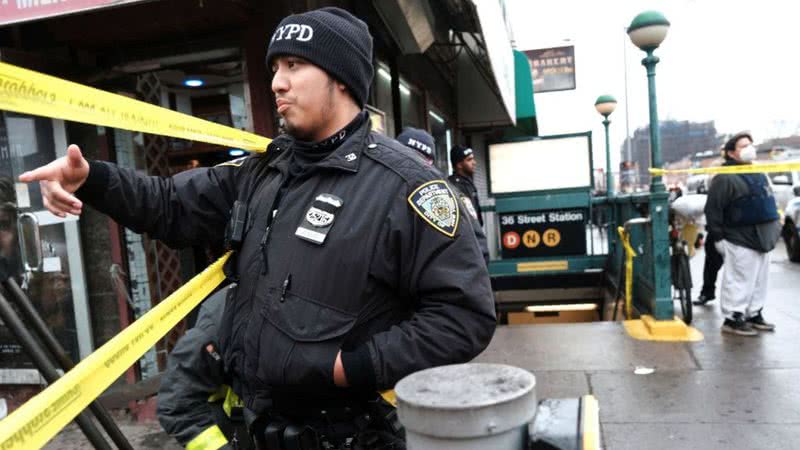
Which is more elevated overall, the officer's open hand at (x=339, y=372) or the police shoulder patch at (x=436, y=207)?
the police shoulder patch at (x=436, y=207)

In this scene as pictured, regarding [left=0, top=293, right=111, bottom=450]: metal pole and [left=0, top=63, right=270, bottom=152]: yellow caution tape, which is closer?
[left=0, top=63, right=270, bottom=152]: yellow caution tape

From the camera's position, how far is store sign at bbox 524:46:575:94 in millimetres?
18094

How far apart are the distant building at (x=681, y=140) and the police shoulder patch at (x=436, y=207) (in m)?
36.5

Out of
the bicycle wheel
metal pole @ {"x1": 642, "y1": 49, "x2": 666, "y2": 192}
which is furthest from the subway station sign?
metal pole @ {"x1": 642, "y1": 49, "x2": 666, "y2": 192}

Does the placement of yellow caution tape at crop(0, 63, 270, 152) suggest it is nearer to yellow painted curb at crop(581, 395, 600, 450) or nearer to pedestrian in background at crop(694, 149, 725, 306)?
yellow painted curb at crop(581, 395, 600, 450)

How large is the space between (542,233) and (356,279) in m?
8.30

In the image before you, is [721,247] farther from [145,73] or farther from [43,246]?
[43,246]

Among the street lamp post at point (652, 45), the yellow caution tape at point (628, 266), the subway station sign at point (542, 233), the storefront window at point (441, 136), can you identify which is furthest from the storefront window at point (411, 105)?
the yellow caution tape at point (628, 266)

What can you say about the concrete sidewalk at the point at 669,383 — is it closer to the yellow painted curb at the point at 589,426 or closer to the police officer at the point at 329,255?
the police officer at the point at 329,255

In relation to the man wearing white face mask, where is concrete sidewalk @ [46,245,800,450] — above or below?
below

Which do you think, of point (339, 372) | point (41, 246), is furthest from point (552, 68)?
point (339, 372)

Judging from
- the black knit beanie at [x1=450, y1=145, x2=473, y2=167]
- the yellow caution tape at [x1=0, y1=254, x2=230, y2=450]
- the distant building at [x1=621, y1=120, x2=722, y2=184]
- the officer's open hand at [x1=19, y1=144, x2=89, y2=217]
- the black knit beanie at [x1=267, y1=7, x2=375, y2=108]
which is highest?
the distant building at [x1=621, y1=120, x2=722, y2=184]

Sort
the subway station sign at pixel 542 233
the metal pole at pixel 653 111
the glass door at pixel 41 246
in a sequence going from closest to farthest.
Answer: the glass door at pixel 41 246 < the metal pole at pixel 653 111 < the subway station sign at pixel 542 233

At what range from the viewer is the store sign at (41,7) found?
2811 mm
